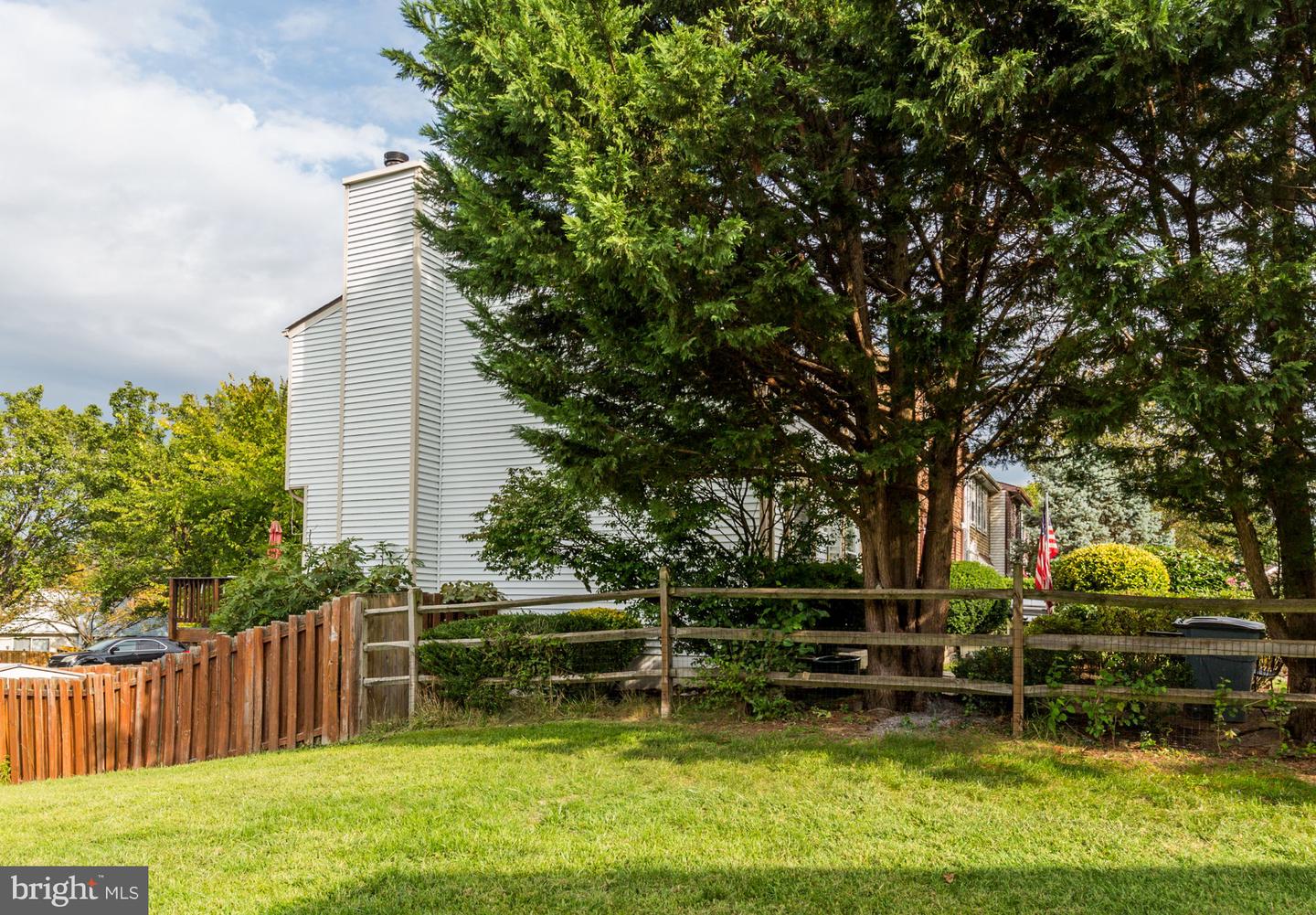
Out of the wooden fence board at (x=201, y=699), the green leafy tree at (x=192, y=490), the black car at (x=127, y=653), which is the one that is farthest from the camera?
the green leafy tree at (x=192, y=490)

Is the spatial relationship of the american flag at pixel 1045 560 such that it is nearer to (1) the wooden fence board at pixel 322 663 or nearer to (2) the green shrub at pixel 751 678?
(2) the green shrub at pixel 751 678

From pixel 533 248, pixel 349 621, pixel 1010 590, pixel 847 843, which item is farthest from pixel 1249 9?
pixel 349 621

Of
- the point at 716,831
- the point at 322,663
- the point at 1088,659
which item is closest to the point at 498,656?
the point at 322,663

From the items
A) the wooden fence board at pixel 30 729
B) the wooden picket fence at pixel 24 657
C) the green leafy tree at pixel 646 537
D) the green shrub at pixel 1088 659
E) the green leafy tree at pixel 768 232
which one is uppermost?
the green leafy tree at pixel 768 232

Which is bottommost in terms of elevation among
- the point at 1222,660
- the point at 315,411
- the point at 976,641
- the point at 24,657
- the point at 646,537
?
the point at 24,657

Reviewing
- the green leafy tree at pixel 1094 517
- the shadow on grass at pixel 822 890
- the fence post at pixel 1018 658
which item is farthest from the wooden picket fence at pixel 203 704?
the green leafy tree at pixel 1094 517

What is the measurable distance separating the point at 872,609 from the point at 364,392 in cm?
1113

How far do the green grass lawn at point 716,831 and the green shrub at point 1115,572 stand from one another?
41.6 ft

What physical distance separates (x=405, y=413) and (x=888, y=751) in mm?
11510

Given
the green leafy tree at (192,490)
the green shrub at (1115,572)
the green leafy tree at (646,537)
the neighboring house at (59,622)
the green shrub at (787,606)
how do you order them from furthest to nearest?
the neighboring house at (59,622), the green leafy tree at (192,490), the green shrub at (1115,572), the green leafy tree at (646,537), the green shrub at (787,606)

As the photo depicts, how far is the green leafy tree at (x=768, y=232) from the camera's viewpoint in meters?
5.87

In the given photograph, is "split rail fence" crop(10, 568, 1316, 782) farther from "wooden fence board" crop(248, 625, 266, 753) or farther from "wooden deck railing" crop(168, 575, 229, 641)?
"wooden deck railing" crop(168, 575, 229, 641)

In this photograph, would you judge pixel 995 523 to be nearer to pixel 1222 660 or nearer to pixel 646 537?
pixel 646 537

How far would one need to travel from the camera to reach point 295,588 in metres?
9.89
